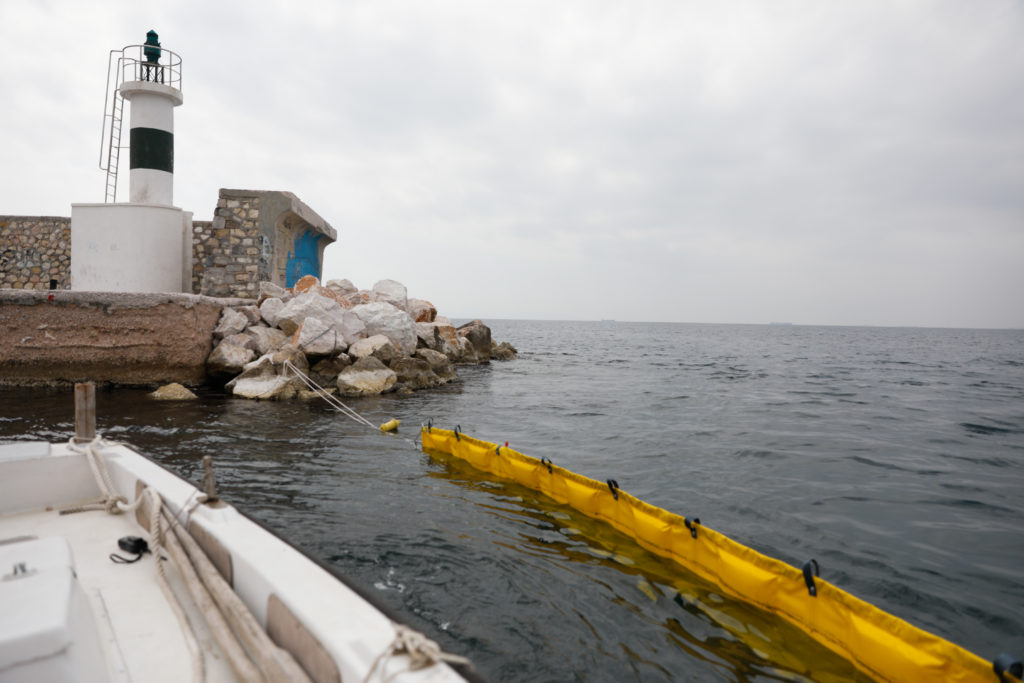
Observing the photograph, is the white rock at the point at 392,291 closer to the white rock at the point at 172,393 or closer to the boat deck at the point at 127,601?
the white rock at the point at 172,393

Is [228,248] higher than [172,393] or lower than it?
higher

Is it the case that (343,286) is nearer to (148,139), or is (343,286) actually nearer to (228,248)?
(228,248)

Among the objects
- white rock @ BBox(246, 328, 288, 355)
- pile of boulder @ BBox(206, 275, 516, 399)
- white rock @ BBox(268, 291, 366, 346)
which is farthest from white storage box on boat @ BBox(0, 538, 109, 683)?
white rock @ BBox(268, 291, 366, 346)

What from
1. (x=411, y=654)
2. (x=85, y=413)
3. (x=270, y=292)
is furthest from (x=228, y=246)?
(x=411, y=654)

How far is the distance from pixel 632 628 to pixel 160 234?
15.3 meters

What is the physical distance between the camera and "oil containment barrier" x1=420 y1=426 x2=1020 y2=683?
10.00 ft

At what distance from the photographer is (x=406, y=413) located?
12.8 meters

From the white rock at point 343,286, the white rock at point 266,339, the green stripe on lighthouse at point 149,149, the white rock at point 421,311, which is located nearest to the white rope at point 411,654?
the white rock at point 266,339

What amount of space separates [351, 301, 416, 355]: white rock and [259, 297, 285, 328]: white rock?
2.45 m

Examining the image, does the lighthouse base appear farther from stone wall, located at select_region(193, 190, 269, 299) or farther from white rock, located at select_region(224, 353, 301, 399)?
white rock, located at select_region(224, 353, 301, 399)

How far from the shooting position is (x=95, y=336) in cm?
1304

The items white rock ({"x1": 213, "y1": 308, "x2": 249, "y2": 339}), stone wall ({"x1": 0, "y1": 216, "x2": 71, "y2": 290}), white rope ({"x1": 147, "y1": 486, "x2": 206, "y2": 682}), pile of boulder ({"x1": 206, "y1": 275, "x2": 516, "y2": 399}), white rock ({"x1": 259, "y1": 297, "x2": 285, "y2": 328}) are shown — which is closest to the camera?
white rope ({"x1": 147, "y1": 486, "x2": 206, "y2": 682})

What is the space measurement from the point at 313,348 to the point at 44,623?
1340 cm

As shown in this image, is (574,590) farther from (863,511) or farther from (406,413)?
(406,413)
